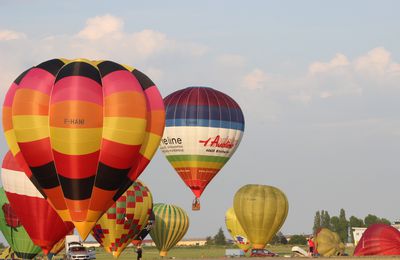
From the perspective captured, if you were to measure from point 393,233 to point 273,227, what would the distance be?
75.5ft

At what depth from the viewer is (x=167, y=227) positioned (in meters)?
100

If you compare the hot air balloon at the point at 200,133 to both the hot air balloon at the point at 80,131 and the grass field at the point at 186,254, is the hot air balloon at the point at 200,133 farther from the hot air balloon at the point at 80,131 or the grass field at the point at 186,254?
the hot air balloon at the point at 80,131

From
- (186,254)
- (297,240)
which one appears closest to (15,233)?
(186,254)

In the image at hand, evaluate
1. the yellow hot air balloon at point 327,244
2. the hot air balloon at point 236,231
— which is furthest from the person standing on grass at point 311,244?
the hot air balloon at point 236,231

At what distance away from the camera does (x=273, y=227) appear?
86375 millimetres

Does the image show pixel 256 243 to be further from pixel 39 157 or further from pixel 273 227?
pixel 39 157

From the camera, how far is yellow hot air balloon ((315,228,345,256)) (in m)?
77.1

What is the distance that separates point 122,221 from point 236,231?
30.3 metres

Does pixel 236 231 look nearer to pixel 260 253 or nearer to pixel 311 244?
pixel 260 253

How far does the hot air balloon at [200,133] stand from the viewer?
7831 centimetres

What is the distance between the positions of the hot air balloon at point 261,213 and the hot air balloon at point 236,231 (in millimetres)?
14302

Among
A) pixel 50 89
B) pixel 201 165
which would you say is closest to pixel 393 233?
pixel 201 165

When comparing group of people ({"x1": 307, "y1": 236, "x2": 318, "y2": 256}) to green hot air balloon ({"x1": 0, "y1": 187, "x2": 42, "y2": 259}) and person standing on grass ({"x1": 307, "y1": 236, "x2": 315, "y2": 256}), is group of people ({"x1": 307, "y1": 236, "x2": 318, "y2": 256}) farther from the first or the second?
green hot air balloon ({"x1": 0, "y1": 187, "x2": 42, "y2": 259})

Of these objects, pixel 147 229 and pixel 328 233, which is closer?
pixel 328 233
